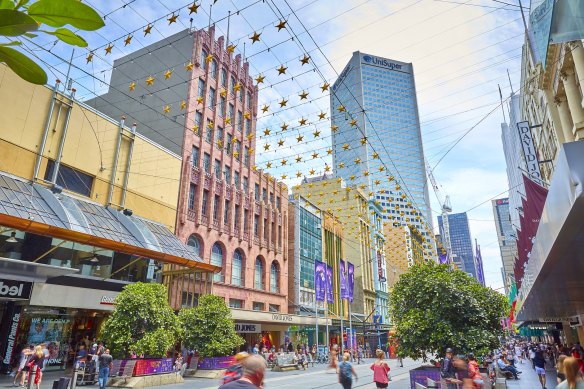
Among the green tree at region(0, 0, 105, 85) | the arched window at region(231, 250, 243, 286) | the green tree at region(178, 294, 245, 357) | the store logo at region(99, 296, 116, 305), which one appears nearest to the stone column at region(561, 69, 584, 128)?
the green tree at region(178, 294, 245, 357)

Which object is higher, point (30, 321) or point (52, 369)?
point (30, 321)

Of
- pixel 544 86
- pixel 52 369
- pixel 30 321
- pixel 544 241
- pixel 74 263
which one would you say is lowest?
pixel 52 369

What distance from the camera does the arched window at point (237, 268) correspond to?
38500mm

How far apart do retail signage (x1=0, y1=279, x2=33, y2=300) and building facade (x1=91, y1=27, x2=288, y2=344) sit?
1328cm

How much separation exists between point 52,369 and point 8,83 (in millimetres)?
16143

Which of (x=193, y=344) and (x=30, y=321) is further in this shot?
(x=193, y=344)

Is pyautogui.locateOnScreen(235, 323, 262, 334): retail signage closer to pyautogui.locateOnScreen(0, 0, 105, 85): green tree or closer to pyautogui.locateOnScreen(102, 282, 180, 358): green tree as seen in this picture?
pyautogui.locateOnScreen(102, 282, 180, 358): green tree

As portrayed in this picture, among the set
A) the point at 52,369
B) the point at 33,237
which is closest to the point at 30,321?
the point at 52,369

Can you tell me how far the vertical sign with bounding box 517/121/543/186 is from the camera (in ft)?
84.0

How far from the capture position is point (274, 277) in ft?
150

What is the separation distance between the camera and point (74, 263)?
2333cm

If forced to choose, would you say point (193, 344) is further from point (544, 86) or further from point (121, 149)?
point (544, 86)

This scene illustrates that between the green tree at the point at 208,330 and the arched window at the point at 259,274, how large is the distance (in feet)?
57.3

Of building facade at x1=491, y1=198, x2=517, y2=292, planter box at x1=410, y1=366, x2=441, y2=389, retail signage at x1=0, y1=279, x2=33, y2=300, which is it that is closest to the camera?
planter box at x1=410, y1=366, x2=441, y2=389
